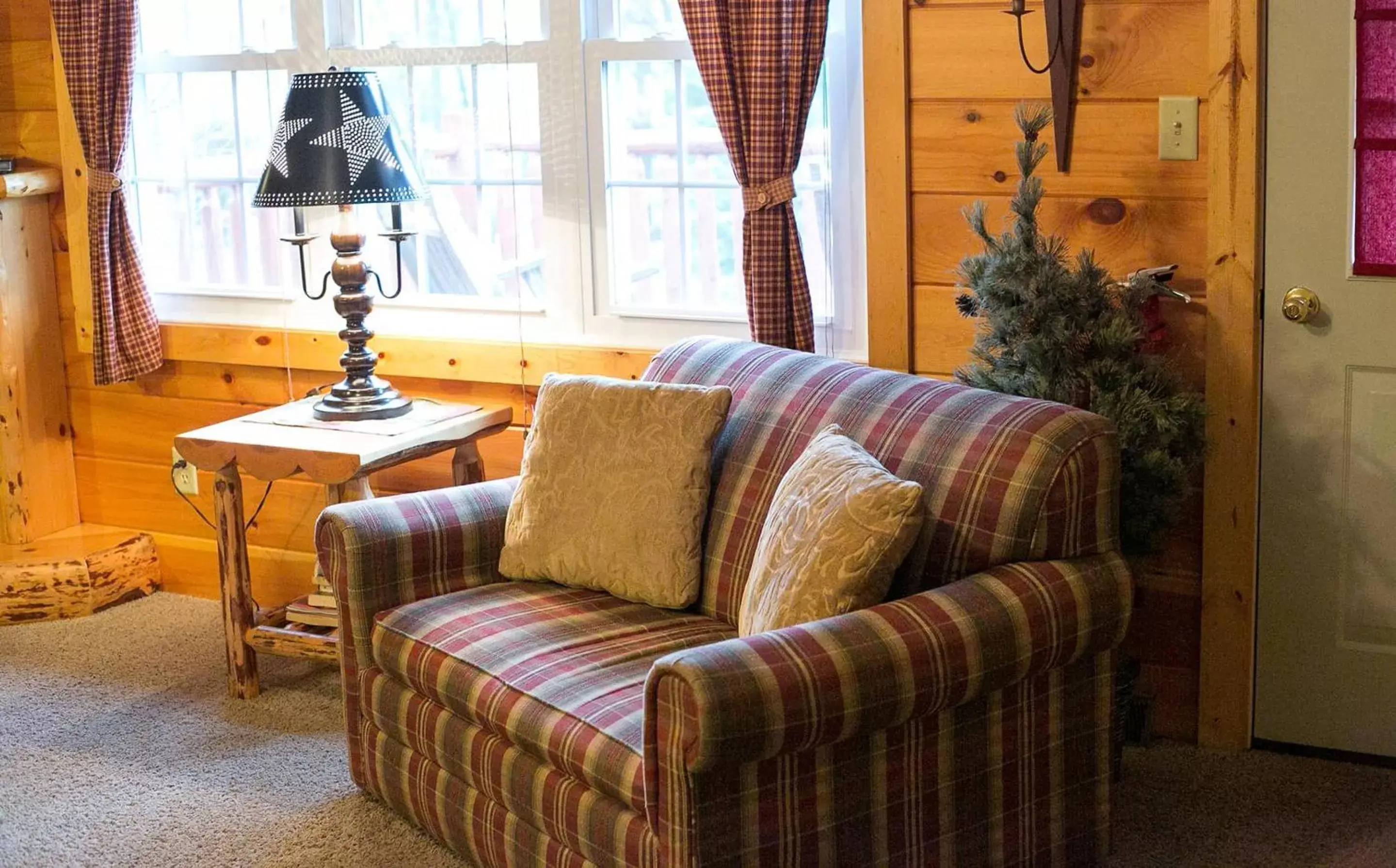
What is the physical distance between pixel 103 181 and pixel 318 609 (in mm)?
1350

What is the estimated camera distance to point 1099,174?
2.93m

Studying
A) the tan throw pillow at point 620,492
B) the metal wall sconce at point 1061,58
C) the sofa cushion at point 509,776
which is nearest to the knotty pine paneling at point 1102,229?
the metal wall sconce at point 1061,58

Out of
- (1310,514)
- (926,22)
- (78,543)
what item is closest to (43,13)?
(78,543)

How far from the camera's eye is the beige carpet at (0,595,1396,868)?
269cm

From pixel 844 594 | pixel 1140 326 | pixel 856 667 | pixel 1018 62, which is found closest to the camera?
pixel 856 667

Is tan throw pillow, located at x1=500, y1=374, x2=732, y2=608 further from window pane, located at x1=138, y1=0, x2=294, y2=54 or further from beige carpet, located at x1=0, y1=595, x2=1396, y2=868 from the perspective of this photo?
window pane, located at x1=138, y1=0, x2=294, y2=54

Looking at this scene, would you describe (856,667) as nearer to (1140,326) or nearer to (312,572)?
(1140,326)

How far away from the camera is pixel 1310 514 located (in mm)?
2900

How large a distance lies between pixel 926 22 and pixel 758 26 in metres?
0.34

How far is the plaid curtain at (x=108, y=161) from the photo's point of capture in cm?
389

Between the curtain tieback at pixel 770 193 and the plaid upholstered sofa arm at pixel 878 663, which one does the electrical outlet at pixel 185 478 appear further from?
the plaid upholstered sofa arm at pixel 878 663

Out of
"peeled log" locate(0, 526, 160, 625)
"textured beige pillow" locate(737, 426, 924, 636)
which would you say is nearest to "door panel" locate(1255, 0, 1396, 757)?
"textured beige pillow" locate(737, 426, 924, 636)

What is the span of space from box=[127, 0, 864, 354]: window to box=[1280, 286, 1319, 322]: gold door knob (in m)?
0.90

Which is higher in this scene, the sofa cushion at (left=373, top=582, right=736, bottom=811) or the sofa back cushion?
the sofa back cushion
